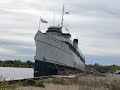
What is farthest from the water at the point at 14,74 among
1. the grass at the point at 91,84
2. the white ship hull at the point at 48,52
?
the grass at the point at 91,84

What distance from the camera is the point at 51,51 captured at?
197ft

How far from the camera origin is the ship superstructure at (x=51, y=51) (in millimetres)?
56719

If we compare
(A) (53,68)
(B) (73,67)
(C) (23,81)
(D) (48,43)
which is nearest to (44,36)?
(D) (48,43)

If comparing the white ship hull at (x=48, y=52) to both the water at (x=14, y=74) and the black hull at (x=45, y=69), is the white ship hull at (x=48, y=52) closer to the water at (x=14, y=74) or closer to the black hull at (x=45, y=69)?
the black hull at (x=45, y=69)

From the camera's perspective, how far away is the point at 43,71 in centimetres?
5550

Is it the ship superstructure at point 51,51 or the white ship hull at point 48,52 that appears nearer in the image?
the white ship hull at point 48,52

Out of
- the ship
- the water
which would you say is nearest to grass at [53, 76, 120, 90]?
the water

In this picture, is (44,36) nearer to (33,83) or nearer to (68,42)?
→ (68,42)

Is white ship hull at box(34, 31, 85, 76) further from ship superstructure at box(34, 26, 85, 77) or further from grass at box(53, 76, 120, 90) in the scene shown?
grass at box(53, 76, 120, 90)

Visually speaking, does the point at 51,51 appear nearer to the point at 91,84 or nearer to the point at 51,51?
the point at 51,51

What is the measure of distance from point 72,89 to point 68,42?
4063 centimetres

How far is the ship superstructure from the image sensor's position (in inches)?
2233

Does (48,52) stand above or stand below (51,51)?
below

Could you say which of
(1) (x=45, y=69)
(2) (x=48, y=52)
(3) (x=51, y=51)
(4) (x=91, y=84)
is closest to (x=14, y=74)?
(3) (x=51, y=51)
